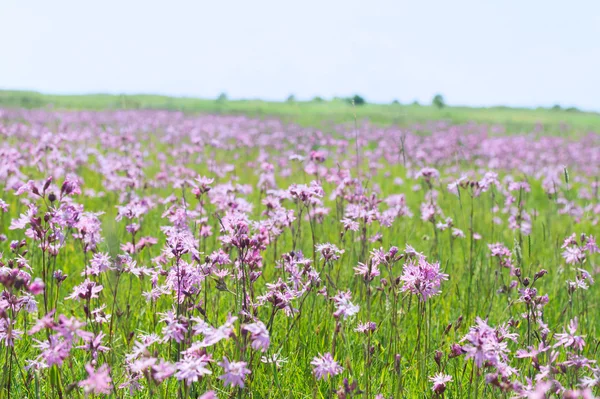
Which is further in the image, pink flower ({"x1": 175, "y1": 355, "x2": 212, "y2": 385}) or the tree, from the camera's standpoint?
the tree

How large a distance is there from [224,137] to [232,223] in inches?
504

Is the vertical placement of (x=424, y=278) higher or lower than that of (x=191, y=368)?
higher

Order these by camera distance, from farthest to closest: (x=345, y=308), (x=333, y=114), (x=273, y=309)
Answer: (x=333, y=114), (x=273, y=309), (x=345, y=308)

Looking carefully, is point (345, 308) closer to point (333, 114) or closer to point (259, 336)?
point (259, 336)

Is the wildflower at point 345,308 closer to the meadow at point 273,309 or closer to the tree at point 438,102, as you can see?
the meadow at point 273,309

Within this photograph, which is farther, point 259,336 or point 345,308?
point 345,308

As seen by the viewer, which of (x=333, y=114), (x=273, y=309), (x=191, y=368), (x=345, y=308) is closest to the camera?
(x=191, y=368)

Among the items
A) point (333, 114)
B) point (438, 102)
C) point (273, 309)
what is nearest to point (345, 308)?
point (273, 309)

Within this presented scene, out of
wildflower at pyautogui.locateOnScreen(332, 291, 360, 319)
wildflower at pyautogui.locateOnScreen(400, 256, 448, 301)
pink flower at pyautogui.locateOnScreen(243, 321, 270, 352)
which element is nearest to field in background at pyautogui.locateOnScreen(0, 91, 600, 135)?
wildflower at pyautogui.locateOnScreen(400, 256, 448, 301)

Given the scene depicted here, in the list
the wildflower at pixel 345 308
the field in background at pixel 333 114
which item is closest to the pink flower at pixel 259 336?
the wildflower at pixel 345 308

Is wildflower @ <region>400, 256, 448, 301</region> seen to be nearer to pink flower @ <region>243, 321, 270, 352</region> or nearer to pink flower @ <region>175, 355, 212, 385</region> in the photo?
pink flower @ <region>243, 321, 270, 352</region>

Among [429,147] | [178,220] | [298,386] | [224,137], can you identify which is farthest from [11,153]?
[429,147]

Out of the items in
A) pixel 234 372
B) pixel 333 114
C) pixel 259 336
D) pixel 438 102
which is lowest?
pixel 234 372

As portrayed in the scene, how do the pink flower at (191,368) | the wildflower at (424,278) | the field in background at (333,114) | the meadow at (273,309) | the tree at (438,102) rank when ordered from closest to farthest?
the pink flower at (191,368) < the meadow at (273,309) < the wildflower at (424,278) < the field in background at (333,114) < the tree at (438,102)
